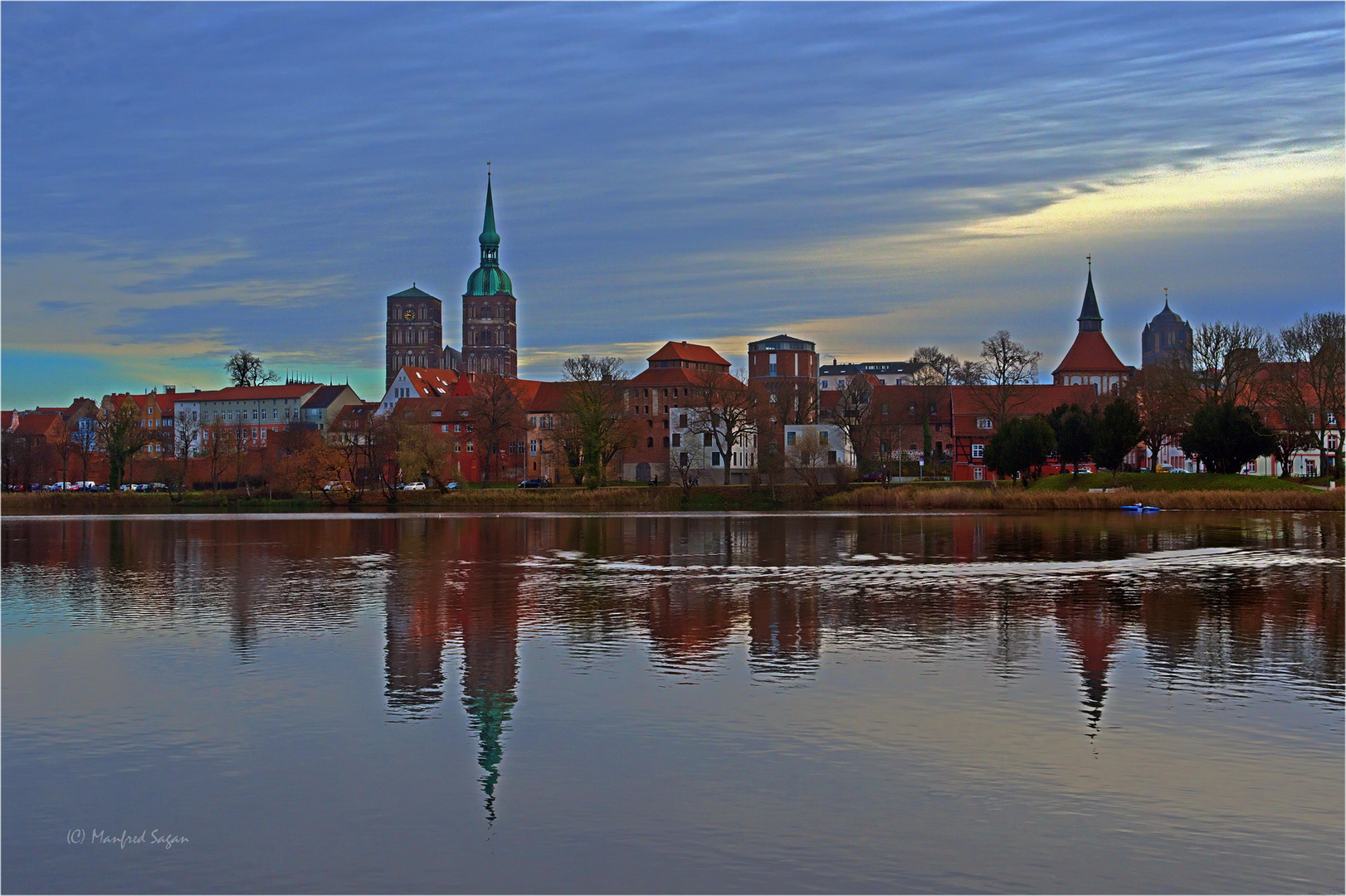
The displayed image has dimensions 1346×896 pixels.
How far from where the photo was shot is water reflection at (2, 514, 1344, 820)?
1855 cm

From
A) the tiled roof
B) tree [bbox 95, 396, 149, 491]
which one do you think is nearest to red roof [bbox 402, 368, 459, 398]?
the tiled roof

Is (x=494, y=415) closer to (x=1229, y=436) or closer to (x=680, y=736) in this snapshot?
(x=1229, y=436)

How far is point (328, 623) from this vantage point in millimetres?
23500

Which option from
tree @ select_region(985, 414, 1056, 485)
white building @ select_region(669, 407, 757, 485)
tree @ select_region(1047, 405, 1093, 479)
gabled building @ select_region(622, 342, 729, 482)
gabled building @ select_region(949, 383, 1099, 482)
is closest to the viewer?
tree @ select_region(985, 414, 1056, 485)

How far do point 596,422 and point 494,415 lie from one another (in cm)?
2013

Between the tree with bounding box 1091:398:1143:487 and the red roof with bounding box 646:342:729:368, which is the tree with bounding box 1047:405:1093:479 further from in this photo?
the red roof with bounding box 646:342:729:368

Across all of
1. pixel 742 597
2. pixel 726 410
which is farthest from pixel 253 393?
pixel 742 597

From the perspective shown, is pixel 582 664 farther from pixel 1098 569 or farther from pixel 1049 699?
pixel 1098 569

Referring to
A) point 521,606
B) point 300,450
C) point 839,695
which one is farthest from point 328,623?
point 300,450

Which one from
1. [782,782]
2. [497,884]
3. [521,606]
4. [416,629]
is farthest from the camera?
[521,606]

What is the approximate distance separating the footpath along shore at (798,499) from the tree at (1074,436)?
429 cm

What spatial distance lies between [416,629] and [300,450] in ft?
239

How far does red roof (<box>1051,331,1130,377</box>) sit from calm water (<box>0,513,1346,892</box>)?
128 m

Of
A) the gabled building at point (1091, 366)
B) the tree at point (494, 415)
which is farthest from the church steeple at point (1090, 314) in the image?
the tree at point (494, 415)
